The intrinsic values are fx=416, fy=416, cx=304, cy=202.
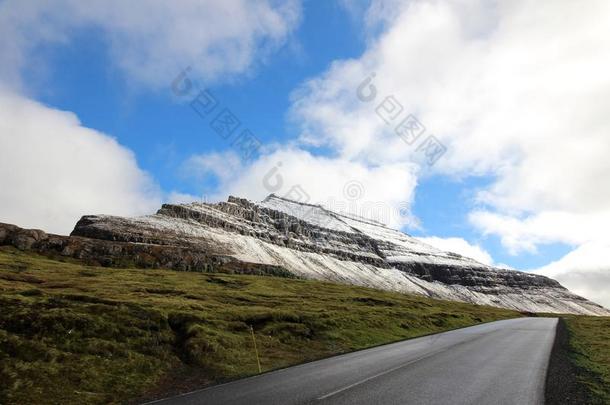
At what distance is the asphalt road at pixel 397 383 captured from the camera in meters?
15.3

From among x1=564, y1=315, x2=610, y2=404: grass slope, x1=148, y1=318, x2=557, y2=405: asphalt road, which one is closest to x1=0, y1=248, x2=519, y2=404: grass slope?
x1=148, y1=318, x2=557, y2=405: asphalt road

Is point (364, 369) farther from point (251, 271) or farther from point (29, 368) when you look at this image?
point (251, 271)

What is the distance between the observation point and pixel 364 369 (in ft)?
71.8

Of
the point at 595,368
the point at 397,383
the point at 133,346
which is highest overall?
the point at 595,368

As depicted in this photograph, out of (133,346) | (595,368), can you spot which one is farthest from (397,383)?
(133,346)

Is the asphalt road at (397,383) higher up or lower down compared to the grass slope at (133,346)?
higher up

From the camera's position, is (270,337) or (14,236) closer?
(270,337)

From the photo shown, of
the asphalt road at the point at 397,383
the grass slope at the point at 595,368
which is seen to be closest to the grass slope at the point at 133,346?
the asphalt road at the point at 397,383

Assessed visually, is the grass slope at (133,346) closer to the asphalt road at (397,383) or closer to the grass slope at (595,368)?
the asphalt road at (397,383)

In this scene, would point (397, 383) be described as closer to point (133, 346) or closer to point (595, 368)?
point (595, 368)

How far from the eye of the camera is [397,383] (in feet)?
58.3

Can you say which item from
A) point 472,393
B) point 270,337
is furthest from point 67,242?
point 472,393

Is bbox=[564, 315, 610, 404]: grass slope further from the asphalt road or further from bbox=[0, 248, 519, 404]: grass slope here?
bbox=[0, 248, 519, 404]: grass slope

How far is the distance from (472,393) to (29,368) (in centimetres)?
2094
